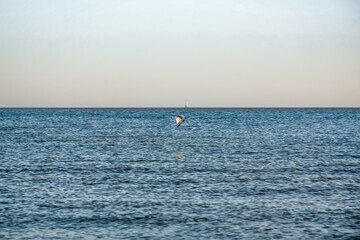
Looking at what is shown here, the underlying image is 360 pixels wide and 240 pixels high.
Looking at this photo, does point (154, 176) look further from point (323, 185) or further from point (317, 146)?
point (317, 146)

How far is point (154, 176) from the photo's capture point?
27.2 m

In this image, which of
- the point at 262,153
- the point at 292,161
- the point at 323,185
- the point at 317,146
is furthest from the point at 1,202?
the point at 317,146

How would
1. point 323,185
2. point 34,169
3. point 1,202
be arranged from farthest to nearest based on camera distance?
point 34,169 < point 323,185 < point 1,202

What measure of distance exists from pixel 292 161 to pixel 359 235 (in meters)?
19.4

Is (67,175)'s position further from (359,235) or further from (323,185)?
(359,235)

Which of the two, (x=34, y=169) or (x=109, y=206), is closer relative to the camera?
(x=109, y=206)

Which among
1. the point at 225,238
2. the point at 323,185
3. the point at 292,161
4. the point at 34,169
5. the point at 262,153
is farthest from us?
the point at 262,153

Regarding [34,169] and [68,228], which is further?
[34,169]

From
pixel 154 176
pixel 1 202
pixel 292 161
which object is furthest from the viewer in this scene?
pixel 292 161

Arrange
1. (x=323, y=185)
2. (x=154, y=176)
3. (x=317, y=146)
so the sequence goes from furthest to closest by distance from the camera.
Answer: (x=317, y=146), (x=154, y=176), (x=323, y=185)

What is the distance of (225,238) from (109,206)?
6055 millimetres

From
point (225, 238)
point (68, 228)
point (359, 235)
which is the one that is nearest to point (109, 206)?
point (68, 228)

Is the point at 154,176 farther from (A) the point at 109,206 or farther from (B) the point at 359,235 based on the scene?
(B) the point at 359,235

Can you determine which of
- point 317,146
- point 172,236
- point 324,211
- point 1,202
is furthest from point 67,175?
point 317,146
